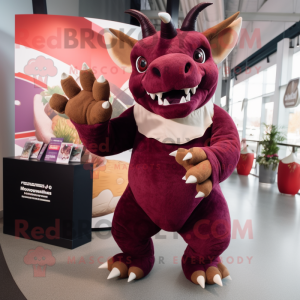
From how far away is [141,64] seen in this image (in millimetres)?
1649

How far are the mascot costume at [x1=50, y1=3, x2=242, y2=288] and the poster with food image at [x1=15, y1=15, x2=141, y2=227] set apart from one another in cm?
112

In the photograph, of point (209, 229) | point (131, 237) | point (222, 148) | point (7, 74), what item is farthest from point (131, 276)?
point (7, 74)

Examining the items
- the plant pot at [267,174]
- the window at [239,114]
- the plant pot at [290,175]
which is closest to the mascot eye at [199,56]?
the plant pot at [290,175]

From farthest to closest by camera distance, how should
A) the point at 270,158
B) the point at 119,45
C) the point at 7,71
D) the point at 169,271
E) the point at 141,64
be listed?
the point at 270,158
the point at 7,71
the point at 169,271
the point at 119,45
the point at 141,64

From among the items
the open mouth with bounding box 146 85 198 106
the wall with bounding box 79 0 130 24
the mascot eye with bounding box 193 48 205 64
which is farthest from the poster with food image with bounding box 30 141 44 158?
the wall with bounding box 79 0 130 24

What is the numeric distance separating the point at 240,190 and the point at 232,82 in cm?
895

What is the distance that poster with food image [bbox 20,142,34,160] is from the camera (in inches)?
119

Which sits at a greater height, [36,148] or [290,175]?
[36,148]

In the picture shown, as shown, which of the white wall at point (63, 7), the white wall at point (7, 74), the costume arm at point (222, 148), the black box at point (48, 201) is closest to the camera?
the costume arm at point (222, 148)

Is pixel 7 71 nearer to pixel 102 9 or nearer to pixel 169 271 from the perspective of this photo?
pixel 102 9

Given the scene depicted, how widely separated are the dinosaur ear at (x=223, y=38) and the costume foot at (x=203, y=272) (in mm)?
1344

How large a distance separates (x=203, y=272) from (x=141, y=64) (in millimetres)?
1387

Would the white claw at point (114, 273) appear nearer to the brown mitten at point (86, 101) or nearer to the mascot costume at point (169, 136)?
the mascot costume at point (169, 136)

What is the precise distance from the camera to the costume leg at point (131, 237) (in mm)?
2010
